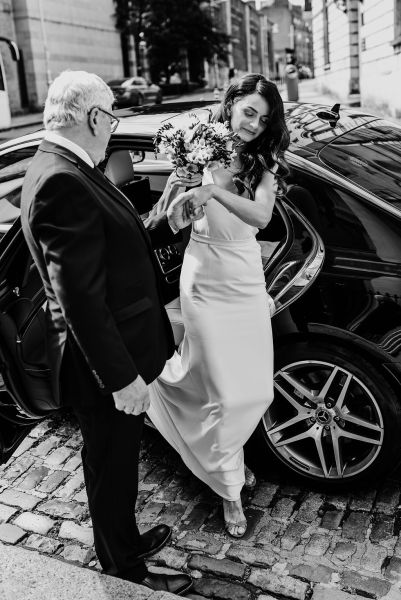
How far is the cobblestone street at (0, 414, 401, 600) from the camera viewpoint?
2607mm

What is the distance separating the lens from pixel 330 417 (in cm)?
305

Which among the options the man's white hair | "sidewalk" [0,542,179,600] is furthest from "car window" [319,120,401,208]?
"sidewalk" [0,542,179,600]

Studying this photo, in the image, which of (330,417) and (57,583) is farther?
(330,417)

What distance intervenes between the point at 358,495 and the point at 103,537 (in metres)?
1.25

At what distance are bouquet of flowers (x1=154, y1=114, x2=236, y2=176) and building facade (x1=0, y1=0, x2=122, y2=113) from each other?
3434cm

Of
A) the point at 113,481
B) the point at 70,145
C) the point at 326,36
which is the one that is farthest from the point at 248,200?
the point at 326,36

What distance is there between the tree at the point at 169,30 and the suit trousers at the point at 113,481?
49483 mm

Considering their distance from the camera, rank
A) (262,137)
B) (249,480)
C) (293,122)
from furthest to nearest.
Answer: (293,122) → (249,480) → (262,137)

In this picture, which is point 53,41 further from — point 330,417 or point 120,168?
point 330,417

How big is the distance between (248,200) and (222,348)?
0.65 metres

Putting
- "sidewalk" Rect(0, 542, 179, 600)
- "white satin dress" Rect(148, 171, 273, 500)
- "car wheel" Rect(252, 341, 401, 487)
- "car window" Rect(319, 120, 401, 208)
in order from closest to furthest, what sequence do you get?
"sidewalk" Rect(0, 542, 179, 600) → "white satin dress" Rect(148, 171, 273, 500) → "car wheel" Rect(252, 341, 401, 487) → "car window" Rect(319, 120, 401, 208)

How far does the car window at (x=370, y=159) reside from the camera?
9.96 feet

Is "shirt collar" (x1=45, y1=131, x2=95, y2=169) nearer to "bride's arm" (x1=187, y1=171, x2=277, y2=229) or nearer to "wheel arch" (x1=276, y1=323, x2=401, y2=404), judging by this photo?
"bride's arm" (x1=187, y1=171, x2=277, y2=229)

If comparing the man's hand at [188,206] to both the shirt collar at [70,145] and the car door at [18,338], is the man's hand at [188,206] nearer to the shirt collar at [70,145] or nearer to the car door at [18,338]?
the shirt collar at [70,145]
